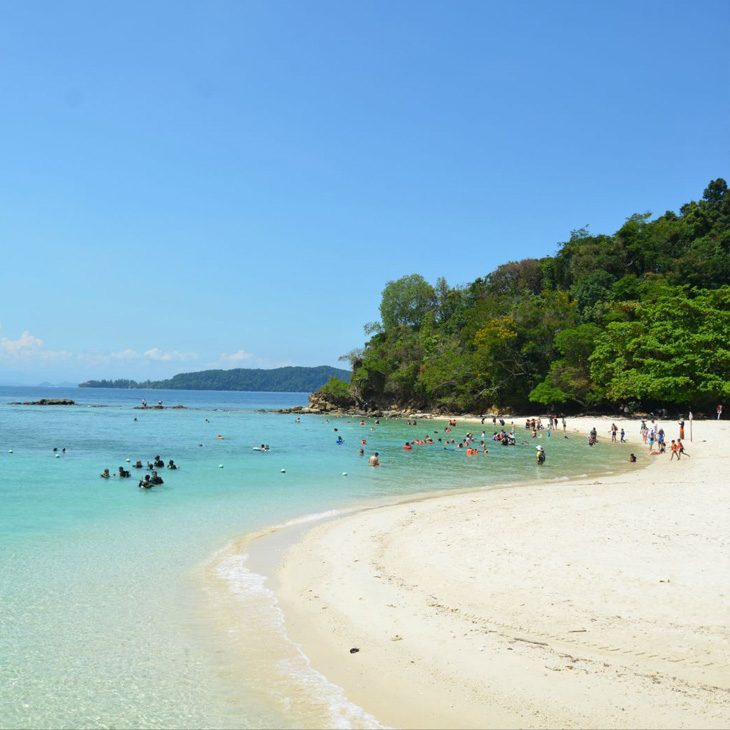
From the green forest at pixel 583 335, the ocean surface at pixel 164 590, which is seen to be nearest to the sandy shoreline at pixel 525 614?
the ocean surface at pixel 164 590

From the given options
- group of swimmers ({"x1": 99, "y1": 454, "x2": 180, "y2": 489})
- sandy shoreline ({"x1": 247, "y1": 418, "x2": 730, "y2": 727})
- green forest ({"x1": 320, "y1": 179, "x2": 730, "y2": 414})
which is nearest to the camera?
sandy shoreline ({"x1": 247, "y1": 418, "x2": 730, "y2": 727})

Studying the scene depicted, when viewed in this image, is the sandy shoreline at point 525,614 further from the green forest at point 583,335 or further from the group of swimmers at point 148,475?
the green forest at point 583,335

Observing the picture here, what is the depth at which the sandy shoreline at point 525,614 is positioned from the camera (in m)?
6.32

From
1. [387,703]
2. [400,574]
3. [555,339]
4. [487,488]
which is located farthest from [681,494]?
[555,339]

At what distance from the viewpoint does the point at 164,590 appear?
11055mm

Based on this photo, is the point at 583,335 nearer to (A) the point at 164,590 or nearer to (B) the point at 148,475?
(B) the point at 148,475

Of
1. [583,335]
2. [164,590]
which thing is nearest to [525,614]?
[164,590]

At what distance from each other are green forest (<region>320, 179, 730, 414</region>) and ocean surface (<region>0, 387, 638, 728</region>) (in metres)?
25.9

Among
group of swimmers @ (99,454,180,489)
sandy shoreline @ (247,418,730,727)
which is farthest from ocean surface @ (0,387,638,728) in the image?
sandy shoreline @ (247,418,730,727)

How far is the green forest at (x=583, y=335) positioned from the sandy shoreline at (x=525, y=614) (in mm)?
41142

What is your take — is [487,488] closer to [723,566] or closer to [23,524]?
[723,566]

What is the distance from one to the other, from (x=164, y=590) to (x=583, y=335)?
192ft

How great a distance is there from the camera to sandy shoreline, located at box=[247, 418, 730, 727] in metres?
6.32

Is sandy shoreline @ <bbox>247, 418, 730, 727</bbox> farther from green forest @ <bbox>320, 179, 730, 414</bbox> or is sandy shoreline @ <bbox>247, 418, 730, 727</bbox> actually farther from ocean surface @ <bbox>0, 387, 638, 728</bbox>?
green forest @ <bbox>320, 179, 730, 414</bbox>
